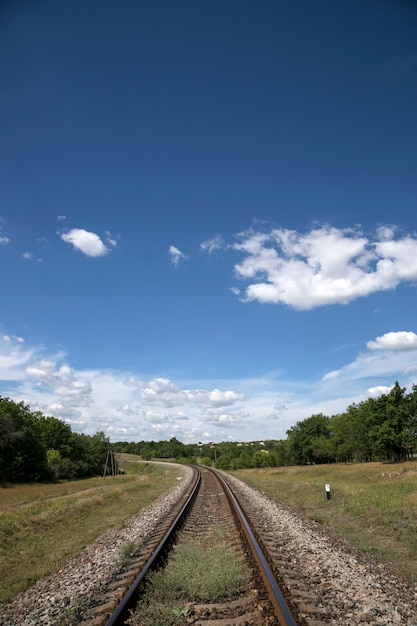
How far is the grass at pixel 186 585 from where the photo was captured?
532 cm

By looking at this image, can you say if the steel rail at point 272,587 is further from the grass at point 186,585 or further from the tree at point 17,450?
the tree at point 17,450

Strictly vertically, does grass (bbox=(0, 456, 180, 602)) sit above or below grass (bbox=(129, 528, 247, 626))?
below

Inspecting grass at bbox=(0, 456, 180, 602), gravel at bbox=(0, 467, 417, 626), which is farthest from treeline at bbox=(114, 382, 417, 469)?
gravel at bbox=(0, 467, 417, 626)

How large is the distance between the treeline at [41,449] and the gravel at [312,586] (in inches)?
2201

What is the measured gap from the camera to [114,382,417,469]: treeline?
5606 cm

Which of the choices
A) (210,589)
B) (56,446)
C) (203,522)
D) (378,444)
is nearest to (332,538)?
(203,522)

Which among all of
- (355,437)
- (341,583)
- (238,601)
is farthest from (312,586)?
(355,437)

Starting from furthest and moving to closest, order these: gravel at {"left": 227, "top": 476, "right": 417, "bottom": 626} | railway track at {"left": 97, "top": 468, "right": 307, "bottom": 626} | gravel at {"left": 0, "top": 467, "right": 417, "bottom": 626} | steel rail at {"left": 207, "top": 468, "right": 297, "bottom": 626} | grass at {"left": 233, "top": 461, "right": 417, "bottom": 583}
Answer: grass at {"left": 233, "top": 461, "right": 417, "bottom": 583} → gravel at {"left": 0, "top": 467, "right": 417, "bottom": 626} → gravel at {"left": 227, "top": 476, "right": 417, "bottom": 626} → railway track at {"left": 97, "top": 468, "right": 307, "bottom": 626} → steel rail at {"left": 207, "top": 468, "right": 297, "bottom": 626}

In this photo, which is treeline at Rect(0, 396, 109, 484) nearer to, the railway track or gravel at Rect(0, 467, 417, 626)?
gravel at Rect(0, 467, 417, 626)

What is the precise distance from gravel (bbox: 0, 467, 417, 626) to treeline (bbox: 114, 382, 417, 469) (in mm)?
52440

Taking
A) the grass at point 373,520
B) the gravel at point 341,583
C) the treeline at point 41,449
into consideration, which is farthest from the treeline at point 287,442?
the gravel at point 341,583

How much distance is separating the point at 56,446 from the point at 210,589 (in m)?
86.3

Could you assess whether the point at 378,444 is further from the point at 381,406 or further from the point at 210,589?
the point at 210,589

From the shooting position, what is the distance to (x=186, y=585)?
250 inches
